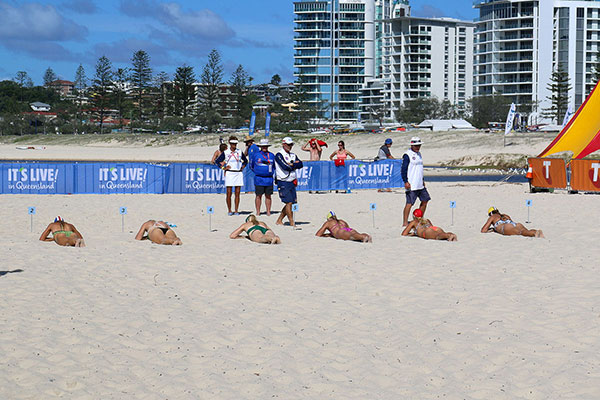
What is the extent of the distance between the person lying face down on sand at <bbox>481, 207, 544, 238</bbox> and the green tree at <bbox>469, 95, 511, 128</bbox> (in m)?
78.3

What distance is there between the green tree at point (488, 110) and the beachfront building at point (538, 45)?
9.75m

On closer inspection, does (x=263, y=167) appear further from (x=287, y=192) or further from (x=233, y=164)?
(x=287, y=192)

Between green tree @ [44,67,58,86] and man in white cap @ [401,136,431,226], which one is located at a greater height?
green tree @ [44,67,58,86]

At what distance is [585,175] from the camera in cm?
1975

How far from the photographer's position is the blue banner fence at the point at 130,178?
1986 cm

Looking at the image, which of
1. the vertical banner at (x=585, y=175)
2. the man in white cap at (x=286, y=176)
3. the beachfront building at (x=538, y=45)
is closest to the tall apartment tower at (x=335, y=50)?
the beachfront building at (x=538, y=45)

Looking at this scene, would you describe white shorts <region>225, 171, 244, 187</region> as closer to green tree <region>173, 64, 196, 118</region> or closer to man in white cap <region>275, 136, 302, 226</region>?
man in white cap <region>275, 136, 302, 226</region>

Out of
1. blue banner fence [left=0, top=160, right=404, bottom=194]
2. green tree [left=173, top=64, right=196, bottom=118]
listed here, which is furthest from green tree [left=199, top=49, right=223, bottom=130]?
blue banner fence [left=0, top=160, right=404, bottom=194]

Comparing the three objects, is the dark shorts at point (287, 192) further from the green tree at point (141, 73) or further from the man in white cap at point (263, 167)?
the green tree at point (141, 73)

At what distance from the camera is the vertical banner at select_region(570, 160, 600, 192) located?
19.6m

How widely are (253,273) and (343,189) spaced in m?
13.0

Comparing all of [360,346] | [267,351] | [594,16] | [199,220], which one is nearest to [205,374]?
[267,351]

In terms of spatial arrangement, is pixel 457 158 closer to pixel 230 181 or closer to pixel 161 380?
pixel 230 181

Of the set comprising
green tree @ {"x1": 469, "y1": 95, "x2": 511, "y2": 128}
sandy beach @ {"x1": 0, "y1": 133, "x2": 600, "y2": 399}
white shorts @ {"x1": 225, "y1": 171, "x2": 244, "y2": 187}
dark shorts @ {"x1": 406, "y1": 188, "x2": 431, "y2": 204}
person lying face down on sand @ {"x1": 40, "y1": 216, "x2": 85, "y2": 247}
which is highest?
green tree @ {"x1": 469, "y1": 95, "x2": 511, "y2": 128}
